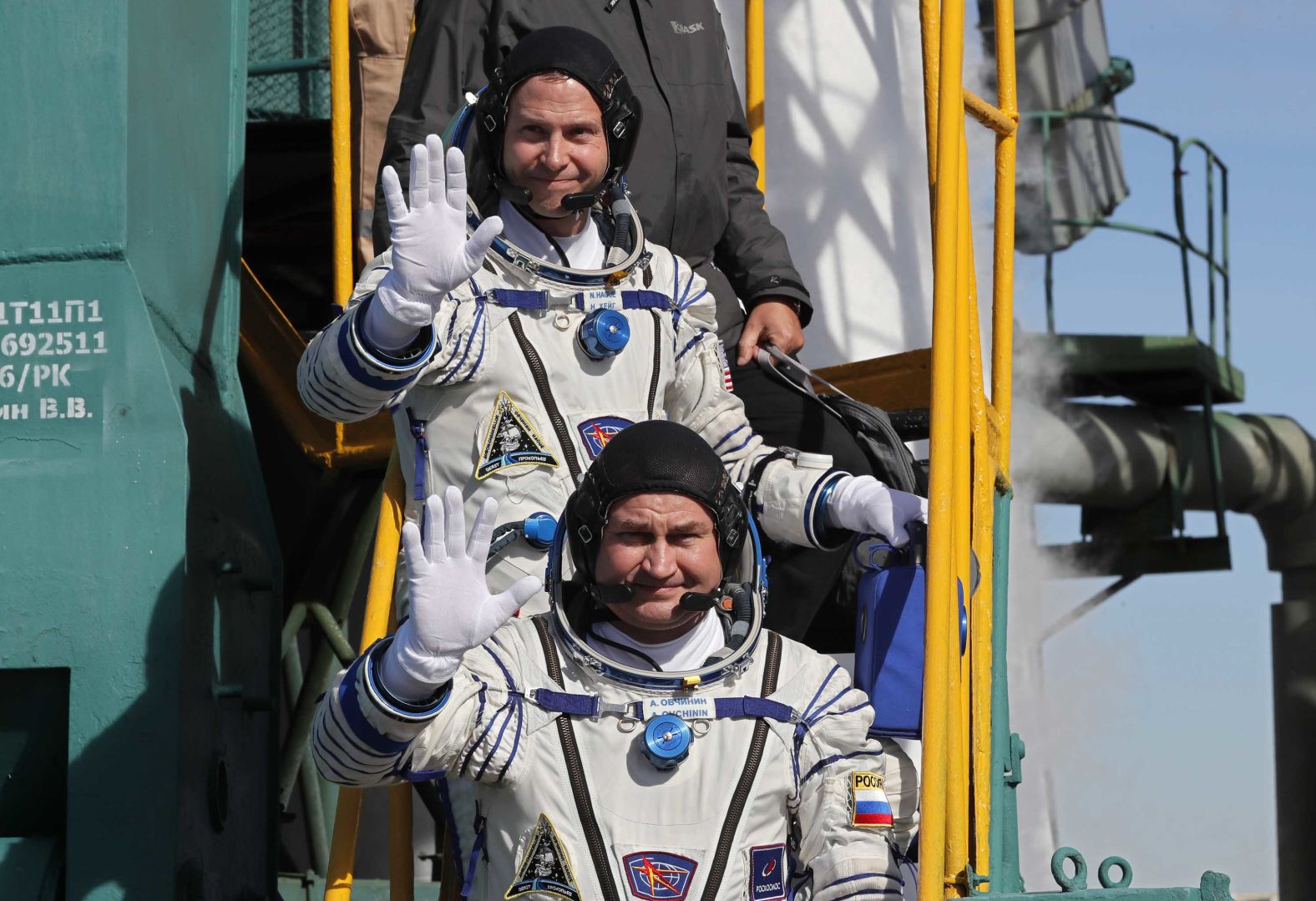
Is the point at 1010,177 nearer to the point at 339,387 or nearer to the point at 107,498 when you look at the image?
the point at 339,387

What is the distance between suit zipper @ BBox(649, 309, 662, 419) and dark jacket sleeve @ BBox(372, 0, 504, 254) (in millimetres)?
639

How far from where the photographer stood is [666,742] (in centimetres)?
288

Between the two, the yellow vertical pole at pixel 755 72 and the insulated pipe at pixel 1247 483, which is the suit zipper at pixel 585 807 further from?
the insulated pipe at pixel 1247 483

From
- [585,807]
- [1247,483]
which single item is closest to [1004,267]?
[585,807]

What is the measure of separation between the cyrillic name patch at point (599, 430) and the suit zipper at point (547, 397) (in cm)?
3

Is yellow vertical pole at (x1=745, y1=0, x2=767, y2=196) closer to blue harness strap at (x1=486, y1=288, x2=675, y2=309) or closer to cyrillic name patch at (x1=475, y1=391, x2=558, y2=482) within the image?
blue harness strap at (x1=486, y1=288, x2=675, y2=309)

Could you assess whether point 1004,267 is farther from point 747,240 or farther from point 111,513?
point 111,513

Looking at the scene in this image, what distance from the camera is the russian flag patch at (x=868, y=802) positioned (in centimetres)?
291

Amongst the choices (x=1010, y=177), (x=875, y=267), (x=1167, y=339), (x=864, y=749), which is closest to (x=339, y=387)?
(x=864, y=749)

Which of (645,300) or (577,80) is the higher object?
(577,80)

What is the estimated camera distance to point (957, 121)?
352cm

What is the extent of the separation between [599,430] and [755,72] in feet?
6.97

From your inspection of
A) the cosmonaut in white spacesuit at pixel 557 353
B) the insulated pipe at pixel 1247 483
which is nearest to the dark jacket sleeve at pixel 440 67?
the cosmonaut in white spacesuit at pixel 557 353

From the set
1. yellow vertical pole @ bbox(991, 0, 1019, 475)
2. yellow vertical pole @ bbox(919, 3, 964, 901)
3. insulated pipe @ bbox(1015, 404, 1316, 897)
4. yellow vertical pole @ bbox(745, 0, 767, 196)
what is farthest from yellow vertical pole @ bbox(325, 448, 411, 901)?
insulated pipe @ bbox(1015, 404, 1316, 897)
